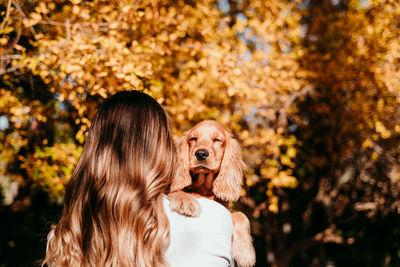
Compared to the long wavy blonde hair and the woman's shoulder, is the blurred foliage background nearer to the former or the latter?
the long wavy blonde hair

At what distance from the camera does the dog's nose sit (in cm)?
293

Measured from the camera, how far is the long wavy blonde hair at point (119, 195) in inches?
59.0

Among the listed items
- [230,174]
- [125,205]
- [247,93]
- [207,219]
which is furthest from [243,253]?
[247,93]

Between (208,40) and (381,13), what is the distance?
2.38 meters

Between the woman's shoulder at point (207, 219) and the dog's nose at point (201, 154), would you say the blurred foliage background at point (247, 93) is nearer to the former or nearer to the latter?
the dog's nose at point (201, 154)

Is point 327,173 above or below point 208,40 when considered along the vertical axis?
below

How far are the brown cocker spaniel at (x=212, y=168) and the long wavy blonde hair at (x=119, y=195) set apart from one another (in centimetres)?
118

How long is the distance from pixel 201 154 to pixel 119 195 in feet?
4.87

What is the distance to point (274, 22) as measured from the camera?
4812mm

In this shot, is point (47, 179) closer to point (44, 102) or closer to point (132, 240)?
point (44, 102)

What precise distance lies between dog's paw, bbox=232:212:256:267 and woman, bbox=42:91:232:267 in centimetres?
117

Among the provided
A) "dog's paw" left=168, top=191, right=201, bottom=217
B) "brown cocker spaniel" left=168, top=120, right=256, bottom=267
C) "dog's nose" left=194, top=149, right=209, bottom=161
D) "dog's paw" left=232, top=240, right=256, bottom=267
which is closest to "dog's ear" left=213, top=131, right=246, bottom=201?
"brown cocker spaniel" left=168, top=120, right=256, bottom=267

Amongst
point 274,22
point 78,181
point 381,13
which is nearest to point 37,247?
point 274,22

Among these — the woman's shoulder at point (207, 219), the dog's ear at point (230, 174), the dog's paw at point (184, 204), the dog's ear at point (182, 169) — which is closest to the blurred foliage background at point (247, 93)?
the dog's ear at point (182, 169)
